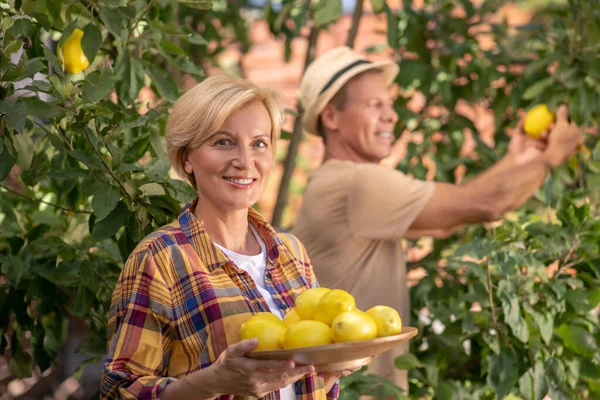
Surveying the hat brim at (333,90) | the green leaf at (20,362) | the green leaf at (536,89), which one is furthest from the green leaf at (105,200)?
the green leaf at (536,89)

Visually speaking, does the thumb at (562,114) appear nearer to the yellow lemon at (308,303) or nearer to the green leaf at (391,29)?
the green leaf at (391,29)

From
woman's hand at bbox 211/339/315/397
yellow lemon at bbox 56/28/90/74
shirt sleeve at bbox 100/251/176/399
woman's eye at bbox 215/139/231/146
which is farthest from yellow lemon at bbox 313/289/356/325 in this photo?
yellow lemon at bbox 56/28/90/74

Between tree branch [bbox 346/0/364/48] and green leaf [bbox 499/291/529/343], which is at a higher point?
tree branch [bbox 346/0/364/48]

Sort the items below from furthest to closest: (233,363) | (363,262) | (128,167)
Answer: (363,262)
(128,167)
(233,363)

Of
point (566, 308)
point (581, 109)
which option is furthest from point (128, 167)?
point (581, 109)

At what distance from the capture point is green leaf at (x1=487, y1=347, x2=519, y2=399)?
104 inches

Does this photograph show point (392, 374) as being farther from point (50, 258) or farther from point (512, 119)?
point (512, 119)

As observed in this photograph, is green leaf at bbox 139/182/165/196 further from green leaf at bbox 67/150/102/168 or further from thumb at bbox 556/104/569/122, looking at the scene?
thumb at bbox 556/104/569/122

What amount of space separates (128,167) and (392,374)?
120 centimetres

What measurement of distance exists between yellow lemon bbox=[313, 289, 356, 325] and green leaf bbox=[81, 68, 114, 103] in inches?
29.6

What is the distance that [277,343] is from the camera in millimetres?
1513

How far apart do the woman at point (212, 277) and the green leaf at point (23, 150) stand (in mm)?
465

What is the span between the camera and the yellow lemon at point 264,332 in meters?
1.51

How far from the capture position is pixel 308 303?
5.37 feet
